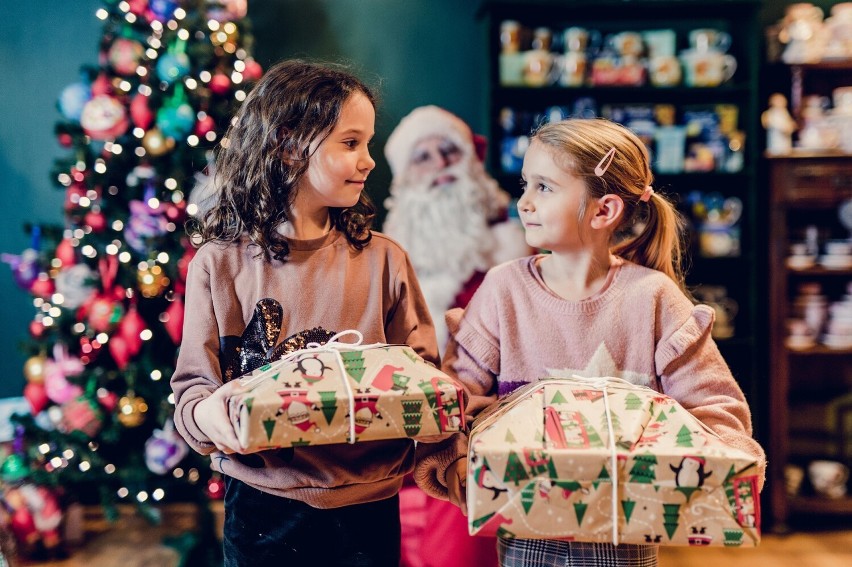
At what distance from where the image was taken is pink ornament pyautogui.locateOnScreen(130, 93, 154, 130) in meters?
2.68

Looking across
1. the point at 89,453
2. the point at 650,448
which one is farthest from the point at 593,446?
the point at 89,453

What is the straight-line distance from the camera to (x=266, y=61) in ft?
11.8

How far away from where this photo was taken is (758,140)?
3.42m

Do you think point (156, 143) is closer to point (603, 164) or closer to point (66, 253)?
point (66, 253)

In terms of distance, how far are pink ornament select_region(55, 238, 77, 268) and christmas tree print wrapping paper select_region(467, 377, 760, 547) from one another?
214 centimetres

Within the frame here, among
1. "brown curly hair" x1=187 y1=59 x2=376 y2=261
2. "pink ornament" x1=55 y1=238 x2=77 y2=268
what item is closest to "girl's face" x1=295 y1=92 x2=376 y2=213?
"brown curly hair" x1=187 y1=59 x2=376 y2=261

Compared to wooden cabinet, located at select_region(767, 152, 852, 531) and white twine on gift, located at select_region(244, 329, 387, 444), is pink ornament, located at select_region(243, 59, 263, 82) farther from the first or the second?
wooden cabinet, located at select_region(767, 152, 852, 531)

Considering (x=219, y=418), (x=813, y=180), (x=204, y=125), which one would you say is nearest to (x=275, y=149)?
(x=219, y=418)

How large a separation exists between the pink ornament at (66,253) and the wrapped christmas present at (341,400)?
73.5 inches

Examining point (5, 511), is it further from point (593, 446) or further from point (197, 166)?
point (593, 446)

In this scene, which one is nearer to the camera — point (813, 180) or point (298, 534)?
point (298, 534)

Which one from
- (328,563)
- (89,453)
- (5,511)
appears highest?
(328,563)

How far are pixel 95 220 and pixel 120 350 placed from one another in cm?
49

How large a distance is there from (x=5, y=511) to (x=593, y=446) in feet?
8.66
